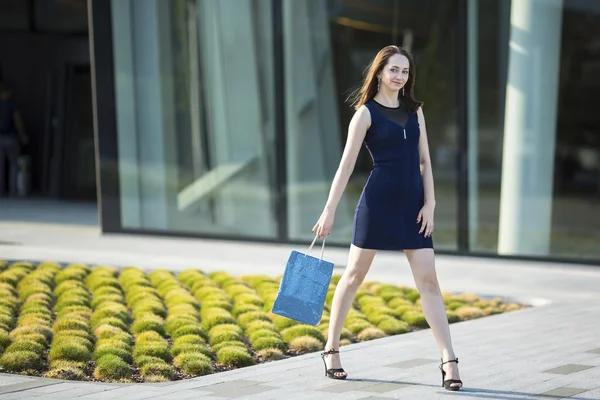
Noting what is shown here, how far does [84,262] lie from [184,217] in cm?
261

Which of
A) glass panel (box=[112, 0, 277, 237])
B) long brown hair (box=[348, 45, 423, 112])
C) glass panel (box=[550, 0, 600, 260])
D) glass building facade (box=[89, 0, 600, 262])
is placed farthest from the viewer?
glass panel (box=[112, 0, 277, 237])

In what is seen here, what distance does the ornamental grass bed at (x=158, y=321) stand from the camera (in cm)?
642

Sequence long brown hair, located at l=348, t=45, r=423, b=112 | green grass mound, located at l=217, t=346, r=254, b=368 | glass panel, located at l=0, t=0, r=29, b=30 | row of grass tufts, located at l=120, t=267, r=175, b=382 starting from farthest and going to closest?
glass panel, located at l=0, t=0, r=29, b=30, green grass mound, located at l=217, t=346, r=254, b=368, row of grass tufts, located at l=120, t=267, r=175, b=382, long brown hair, located at l=348, t=45, r=423, b=112

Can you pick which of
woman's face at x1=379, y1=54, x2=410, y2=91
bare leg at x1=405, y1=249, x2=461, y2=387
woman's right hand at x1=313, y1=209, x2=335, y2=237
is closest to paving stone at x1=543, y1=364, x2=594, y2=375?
bare leg at x1=405, y1=249, x2=461, y2=387

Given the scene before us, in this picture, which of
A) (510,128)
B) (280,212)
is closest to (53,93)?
(280,212)

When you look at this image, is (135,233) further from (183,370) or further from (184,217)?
(183,370)

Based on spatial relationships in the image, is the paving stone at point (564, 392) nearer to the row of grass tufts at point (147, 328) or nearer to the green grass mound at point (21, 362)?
the row of grass tufts at point (147, 328)

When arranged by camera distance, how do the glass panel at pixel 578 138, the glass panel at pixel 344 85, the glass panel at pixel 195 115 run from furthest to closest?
the glass panel at pixel 195 115 < the glass panel at pixel 344 85 < the glass panel at pixel 578 138

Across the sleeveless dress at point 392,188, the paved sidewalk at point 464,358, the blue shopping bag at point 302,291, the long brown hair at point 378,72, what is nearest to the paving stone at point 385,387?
the paved sidewalk at point 464,358

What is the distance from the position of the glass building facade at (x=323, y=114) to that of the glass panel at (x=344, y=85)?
17 mm

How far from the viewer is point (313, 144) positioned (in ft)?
42.0

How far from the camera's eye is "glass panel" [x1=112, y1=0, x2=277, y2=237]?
1300 cm

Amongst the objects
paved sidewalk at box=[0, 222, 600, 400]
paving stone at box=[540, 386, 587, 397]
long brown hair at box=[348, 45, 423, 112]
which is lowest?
paved sidewalk at box=[0, 222, 600, 400]

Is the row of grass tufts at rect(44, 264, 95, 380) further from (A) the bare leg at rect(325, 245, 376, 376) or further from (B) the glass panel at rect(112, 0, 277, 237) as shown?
(B) the glass panel at rect(112, 0, 277, 237)
